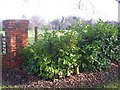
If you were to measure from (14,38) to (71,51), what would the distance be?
1.46 m

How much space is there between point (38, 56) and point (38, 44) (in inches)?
13.7

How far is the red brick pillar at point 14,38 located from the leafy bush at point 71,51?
0.21 m

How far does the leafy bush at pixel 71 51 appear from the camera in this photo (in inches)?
243

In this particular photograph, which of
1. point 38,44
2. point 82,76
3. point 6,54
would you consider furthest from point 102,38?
point 6,54

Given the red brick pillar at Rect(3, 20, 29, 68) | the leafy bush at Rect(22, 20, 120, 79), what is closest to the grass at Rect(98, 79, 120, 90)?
the leafy bush at Rect(22, 20, 120, 79)

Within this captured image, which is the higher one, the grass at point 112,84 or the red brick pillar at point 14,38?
the red brick pillar at point 14,38

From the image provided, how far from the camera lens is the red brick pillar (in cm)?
667

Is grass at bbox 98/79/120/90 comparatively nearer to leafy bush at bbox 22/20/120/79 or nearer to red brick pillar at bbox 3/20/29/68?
leafy bush at bbox 22/20/120/79

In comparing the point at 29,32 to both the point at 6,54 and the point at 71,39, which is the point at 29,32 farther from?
the point at 71,39

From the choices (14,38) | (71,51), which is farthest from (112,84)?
(14,38)

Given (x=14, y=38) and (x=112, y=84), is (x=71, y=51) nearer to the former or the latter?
(x=112, y=84)

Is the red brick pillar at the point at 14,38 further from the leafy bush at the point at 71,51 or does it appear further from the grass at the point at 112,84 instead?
the grass at the point at 112,84

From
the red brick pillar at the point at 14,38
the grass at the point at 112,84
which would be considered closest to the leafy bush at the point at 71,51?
the red brick pillar at the point at 14,38

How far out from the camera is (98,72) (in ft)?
21.2
